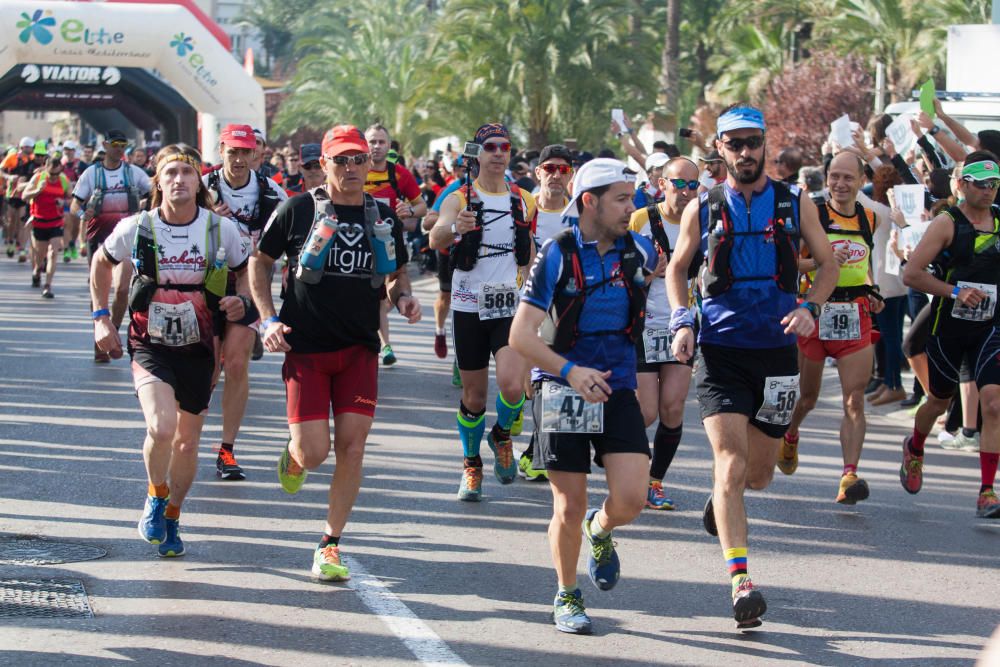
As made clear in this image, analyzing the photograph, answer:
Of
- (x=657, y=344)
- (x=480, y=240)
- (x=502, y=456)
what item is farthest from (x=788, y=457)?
(x=480, y=240)

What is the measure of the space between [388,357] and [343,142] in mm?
8094

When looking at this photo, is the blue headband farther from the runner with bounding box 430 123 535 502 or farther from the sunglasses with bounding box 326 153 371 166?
the runner with bounding box 430 123 535 502

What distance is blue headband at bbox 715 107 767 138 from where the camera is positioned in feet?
21.9

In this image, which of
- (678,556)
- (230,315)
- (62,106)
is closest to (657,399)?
(678,556)

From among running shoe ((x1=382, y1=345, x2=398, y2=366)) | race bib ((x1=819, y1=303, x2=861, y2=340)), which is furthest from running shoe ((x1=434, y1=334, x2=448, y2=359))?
race bib ((x1=819, y1=303, x2=861, y2=340))

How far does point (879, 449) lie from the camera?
36.6ft

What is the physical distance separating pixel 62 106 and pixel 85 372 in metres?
29.3

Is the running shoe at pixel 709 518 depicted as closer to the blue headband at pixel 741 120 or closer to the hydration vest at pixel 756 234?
the hydration vest at pixel 756 234

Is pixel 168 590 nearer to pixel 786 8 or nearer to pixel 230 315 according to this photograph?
pixel 230 315

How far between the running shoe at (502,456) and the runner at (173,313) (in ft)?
7.58

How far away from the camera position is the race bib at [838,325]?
29.5 ft

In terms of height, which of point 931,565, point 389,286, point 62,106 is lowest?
point 931,565

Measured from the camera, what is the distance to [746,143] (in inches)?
264

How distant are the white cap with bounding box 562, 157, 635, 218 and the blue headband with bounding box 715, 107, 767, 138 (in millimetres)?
744
